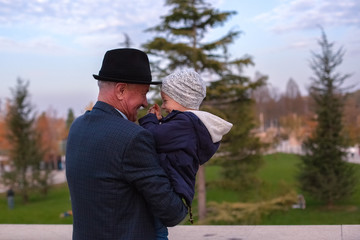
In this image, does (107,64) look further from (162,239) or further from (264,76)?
(264,76)

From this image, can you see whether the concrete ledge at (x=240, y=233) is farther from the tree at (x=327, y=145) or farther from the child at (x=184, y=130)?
the tree at (x=327, y=145)

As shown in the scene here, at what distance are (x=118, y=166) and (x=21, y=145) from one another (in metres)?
28.5

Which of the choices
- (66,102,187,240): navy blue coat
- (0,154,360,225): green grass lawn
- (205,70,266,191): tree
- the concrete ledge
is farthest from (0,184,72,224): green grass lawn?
(66,102,187,240): navy blue coat

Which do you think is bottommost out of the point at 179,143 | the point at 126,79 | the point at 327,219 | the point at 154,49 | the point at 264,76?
the point at 327,219

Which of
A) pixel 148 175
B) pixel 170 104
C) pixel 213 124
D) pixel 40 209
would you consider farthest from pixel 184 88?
pixel 40 209

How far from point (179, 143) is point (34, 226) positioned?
3.32 metres

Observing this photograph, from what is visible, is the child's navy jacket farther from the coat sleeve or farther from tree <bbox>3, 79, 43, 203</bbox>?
tree <bbox>3, 79, 43, 203</bbox>

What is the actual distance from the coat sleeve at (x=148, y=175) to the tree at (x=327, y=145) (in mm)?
17604

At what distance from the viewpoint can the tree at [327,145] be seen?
18.1 meters

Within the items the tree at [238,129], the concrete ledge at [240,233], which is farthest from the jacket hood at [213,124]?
the tree at [238,129]

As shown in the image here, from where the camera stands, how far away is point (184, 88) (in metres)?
1.89

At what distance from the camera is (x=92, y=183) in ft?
5.26

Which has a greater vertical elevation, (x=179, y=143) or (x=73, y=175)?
(x=179, y=143)

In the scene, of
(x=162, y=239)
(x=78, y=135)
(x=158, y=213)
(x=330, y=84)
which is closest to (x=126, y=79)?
(x=78, y=135)
